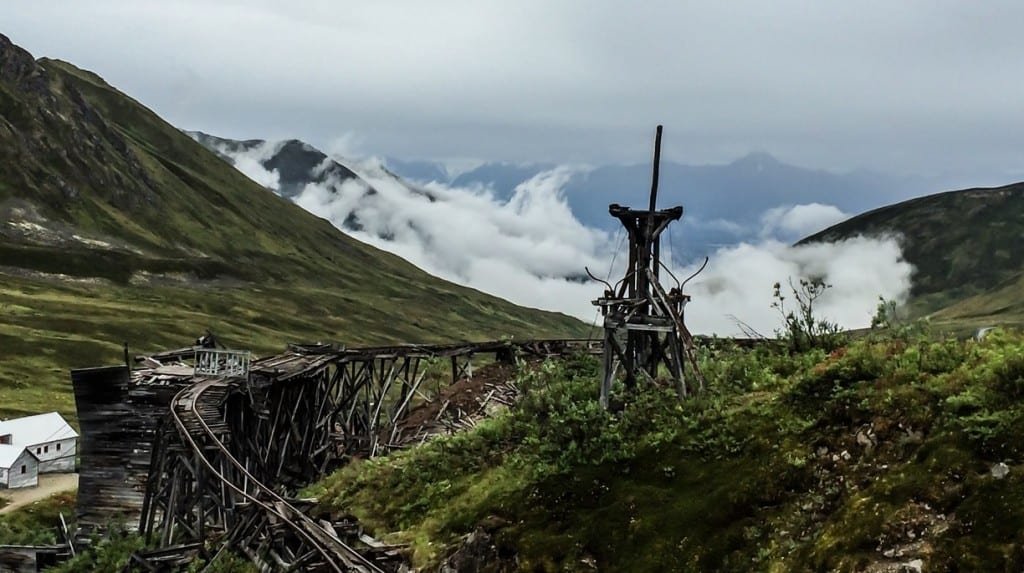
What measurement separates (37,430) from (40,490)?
29.7ft

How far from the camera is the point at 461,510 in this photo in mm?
16062

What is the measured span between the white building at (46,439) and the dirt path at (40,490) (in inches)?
54.8

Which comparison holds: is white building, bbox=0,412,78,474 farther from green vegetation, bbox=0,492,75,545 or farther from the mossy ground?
green vegetation, bbox=0,492,75,545

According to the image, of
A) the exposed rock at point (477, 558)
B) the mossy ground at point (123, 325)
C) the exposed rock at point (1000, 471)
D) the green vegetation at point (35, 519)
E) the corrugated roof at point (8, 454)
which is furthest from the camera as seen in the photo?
the mossy ground at point (123, 325)

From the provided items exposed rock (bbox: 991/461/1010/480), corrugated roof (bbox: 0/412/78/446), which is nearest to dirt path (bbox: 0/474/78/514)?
corrugated roof (bbox: 0/412/78/446)

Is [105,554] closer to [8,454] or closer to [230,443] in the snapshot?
[230,443]

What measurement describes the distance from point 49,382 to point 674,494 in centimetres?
9723

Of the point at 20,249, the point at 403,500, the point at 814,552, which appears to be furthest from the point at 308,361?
the point at 20,249

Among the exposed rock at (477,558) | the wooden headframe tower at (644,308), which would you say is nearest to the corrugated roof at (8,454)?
the wooden headframe tower at (644,308)

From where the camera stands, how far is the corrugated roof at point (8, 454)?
200ft

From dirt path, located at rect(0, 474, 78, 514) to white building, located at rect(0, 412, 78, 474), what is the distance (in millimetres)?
1393

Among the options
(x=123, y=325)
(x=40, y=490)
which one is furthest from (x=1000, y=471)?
(x=123, y=325)

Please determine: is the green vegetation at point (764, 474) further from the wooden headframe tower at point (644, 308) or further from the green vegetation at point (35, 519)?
the green vegetation at point (35, 519)

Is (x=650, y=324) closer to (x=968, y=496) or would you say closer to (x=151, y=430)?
(x=968, y=496)
